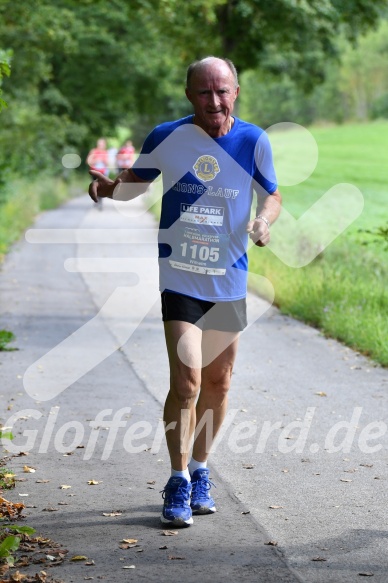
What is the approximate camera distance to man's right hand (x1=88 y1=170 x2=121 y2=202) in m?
5.79

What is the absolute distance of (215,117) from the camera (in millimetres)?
5348

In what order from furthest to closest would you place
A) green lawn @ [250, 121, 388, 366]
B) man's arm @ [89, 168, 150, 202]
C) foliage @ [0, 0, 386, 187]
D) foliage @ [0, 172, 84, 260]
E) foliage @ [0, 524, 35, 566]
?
foliage @ [0, 172, 84, 260]
foliage @ [0, 0, 386, 187]
green lawn @ [250, 121, 388, 366]
man's arm @ [89, 168, 150, 202]
foliage @ [0, 524, 35, 566]

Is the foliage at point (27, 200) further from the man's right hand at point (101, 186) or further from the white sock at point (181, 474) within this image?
the white sock at point (181, 474)

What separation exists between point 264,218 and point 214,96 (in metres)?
0.61

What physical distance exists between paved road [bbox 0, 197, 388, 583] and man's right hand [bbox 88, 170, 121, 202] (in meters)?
1.54

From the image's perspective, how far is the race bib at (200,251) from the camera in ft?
17.8

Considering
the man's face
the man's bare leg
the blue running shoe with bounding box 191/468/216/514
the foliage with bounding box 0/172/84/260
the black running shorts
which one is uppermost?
the man's face

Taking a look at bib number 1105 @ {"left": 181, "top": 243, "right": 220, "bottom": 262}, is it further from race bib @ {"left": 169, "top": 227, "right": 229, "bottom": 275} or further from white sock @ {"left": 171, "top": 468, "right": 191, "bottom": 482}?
white sock @ {"left": 171, "top": 468, "right": 191, "bottom": 482}

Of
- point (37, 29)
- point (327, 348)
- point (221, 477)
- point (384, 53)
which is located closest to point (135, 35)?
point (37, 29)

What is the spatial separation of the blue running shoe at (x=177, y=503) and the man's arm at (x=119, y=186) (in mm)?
1417

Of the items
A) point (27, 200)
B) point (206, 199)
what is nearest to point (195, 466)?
point (206, 199)

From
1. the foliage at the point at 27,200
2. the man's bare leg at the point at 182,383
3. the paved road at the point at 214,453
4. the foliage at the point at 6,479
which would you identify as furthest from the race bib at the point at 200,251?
the foliage at the point at 27,200

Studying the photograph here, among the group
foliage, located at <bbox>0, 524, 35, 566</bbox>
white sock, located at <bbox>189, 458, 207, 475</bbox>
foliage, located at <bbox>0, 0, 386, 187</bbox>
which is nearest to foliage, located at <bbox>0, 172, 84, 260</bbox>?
foliage, located at <bbox>0, 0, 386, 187</bbox>

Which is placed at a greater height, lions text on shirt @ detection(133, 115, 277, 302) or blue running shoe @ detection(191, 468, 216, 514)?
lions text on shirt @ detection(133, 115, 277, 302)
